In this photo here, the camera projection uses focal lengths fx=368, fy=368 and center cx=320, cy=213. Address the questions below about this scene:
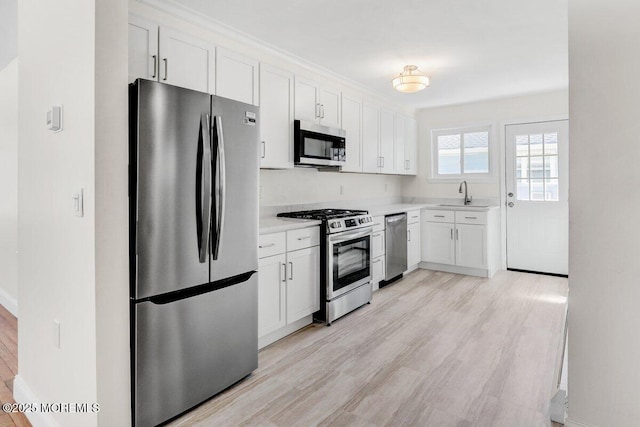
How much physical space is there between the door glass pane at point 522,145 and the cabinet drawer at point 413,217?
1654mm

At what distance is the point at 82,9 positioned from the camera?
1586 millimetres

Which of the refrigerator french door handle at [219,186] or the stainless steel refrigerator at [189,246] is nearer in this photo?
the stainless steel refrigerator at [189,246]

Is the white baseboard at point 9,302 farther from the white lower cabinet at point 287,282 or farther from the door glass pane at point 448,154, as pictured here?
the door glass pane at point 448,154

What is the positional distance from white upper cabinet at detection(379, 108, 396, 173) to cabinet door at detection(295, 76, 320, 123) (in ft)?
4.80

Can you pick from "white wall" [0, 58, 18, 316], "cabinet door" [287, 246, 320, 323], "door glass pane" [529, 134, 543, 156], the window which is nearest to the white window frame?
the window

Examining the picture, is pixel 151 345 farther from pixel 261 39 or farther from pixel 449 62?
pixel 449 62

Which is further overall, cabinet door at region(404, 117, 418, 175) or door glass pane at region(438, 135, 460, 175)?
door glass pane at region(438, 135, 460, 175)

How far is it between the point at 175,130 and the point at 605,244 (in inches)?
83.8

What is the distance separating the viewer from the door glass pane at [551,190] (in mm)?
5000

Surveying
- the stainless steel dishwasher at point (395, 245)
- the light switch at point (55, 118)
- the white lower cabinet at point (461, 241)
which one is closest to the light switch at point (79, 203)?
the light switch at point (55, 118)

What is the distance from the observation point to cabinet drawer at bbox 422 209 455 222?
529cm

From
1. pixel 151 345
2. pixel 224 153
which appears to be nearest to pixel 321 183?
pixel 224 153

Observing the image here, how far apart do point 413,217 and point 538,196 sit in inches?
68.8

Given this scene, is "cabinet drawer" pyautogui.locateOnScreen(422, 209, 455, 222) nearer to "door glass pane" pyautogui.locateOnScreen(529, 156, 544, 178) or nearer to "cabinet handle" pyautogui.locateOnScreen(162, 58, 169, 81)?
"door glass pane" pyautogui.locateOnScreen(529, 156, 544, 178)
